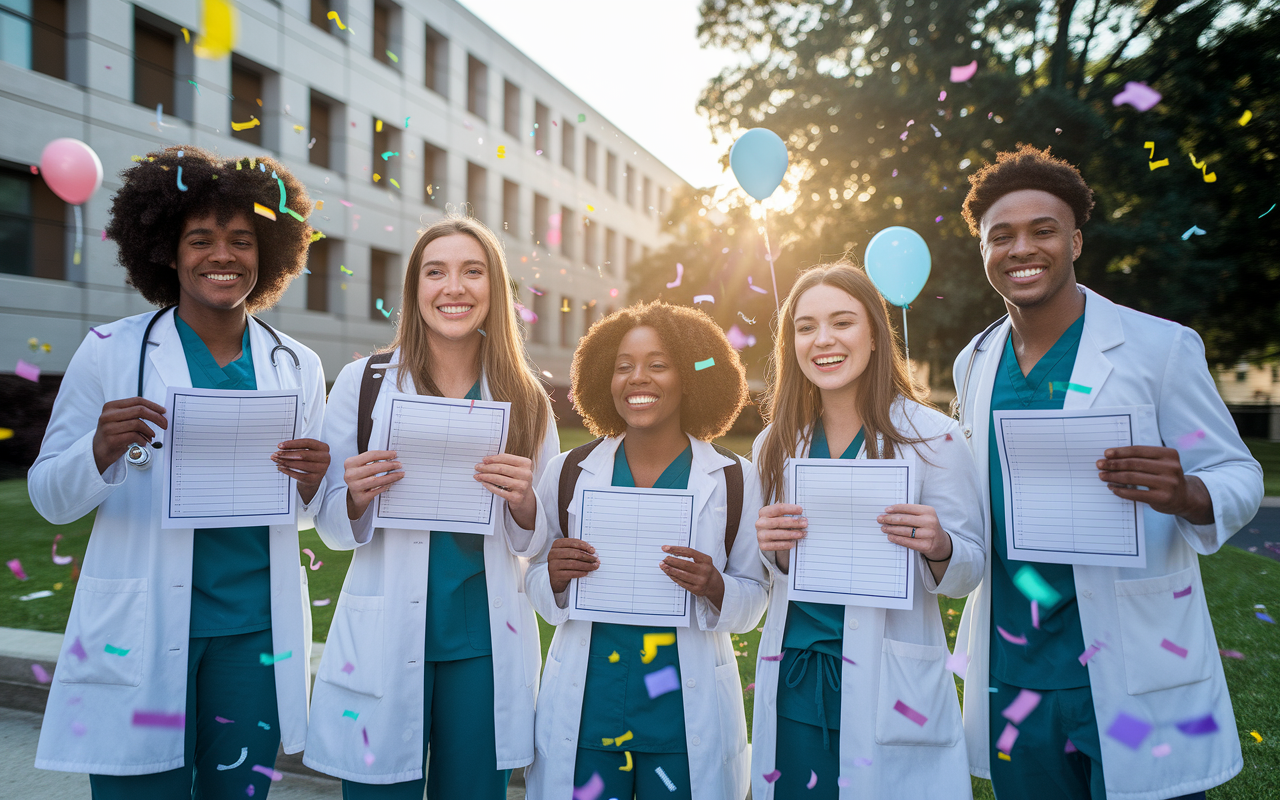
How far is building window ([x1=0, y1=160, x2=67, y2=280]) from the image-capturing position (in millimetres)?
12234

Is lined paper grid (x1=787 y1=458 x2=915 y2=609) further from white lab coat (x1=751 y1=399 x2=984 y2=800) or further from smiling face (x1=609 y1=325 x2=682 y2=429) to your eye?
smiling face (x1=609 y1=325 x2=682 y2=429)

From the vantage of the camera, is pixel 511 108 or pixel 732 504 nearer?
pixel 732 504

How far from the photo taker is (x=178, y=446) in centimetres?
240

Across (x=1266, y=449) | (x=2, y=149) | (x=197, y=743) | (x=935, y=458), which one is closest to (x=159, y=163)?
(x=197, y=743)

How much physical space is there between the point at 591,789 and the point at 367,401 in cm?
139

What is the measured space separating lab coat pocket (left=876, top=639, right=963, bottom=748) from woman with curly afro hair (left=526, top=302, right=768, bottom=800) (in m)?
0.44

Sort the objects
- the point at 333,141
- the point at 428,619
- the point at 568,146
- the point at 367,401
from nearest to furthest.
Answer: the point at 428,619, the point at 367,401, the point at 333,141, the point at 568,146

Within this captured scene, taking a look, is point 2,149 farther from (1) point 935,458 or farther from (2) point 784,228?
(1) point 935,458

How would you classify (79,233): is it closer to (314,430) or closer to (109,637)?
(314,430)

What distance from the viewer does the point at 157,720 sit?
2363 millimetres

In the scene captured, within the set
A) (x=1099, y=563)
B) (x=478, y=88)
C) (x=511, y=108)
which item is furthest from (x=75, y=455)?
(x=511, y=108)

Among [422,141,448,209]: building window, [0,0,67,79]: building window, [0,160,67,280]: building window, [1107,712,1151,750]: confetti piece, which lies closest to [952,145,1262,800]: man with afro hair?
[1107,712,1151,750]: confetti piece

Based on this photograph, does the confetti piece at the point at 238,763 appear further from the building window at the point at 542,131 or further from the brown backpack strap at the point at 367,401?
the building window at the point at 542,131

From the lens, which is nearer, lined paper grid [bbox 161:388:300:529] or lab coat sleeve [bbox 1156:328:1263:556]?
lab coat sleeve [bbox 1156:328:1263:556]
